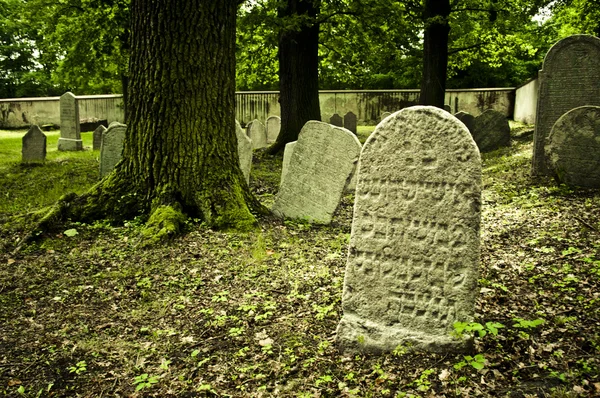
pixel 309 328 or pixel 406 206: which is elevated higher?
pixel 406 206

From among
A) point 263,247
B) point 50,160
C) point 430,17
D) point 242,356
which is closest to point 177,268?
point 263,247

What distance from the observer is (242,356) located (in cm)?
369

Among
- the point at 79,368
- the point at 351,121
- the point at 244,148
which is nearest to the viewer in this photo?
the point at 79,368

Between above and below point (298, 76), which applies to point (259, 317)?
below

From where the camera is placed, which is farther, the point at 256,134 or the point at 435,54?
the point at 256,134

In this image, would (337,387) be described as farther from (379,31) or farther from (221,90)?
(379,31)

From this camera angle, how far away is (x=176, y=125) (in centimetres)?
631

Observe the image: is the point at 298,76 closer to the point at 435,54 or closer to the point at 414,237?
A: the point at 435,54

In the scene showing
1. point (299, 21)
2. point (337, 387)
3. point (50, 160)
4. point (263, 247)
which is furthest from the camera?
point (50, 160)

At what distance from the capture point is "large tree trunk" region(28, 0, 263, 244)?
6234 mm

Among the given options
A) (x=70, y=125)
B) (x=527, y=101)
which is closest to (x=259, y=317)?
(x=70, y=125)

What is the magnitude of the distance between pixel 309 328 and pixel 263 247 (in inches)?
74.9

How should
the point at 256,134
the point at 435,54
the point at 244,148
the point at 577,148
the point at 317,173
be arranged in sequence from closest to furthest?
1. the point at 317,173
2. the point at 577,148
3. the point at 244,148
4. the point at 435,54
5. the point at 256,134

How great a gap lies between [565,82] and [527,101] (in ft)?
45.4
